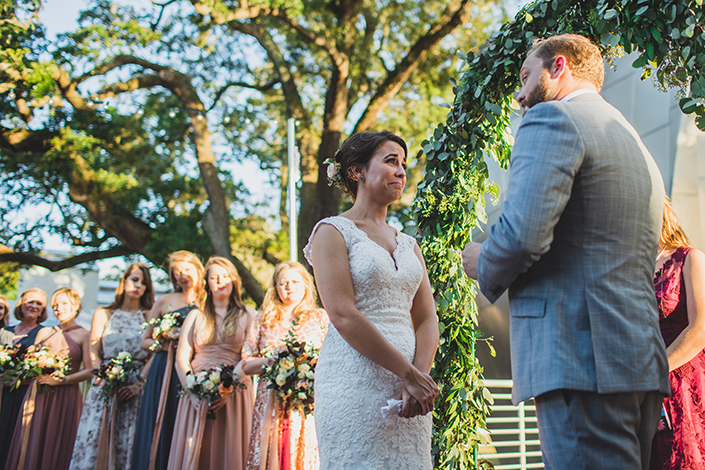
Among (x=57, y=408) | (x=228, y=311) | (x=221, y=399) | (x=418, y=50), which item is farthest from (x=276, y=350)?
(x=418, y=50)

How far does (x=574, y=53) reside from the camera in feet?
7.06

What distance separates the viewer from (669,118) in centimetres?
747

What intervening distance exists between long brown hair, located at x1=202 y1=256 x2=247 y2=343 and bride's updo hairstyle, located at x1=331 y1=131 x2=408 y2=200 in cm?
306

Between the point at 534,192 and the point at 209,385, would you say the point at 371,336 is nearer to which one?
the point at 534,192

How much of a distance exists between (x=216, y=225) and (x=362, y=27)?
636cm

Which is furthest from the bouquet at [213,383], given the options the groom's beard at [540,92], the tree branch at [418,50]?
the tree branch at [418,50]

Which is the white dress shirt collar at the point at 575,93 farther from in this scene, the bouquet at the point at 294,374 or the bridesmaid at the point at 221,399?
the bridesmaid at the point at 221,399

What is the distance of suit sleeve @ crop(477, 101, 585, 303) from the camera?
5.98 ft

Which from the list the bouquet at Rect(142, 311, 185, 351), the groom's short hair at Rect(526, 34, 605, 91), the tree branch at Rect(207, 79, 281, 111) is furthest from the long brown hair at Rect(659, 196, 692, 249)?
the tree branch at Rect(207, 79, 281, 111)

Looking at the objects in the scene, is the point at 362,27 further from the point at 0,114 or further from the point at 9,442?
the point at 9,442

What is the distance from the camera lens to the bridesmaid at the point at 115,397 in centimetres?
665

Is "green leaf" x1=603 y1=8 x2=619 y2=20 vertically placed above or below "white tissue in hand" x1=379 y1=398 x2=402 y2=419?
above

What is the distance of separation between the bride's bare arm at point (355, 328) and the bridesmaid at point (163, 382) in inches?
148

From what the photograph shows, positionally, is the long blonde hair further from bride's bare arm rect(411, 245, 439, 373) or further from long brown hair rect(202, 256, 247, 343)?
bride's bare arm rect(411, 245, 439, 373)
